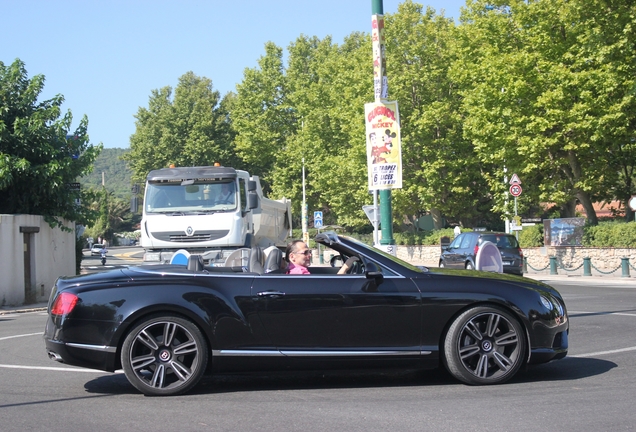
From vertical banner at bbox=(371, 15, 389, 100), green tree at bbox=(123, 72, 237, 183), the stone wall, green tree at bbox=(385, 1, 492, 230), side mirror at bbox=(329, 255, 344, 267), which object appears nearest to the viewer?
side mirror at bbox=(329, 255, 344, 267)

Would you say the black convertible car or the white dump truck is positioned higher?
the white dump truck

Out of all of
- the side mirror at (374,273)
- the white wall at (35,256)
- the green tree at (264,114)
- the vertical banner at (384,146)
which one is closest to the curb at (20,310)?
the white wall at (35,256)

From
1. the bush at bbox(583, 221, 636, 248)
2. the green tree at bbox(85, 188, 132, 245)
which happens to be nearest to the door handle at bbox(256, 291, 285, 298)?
the bush at bbox(583, 221, 636, 248)

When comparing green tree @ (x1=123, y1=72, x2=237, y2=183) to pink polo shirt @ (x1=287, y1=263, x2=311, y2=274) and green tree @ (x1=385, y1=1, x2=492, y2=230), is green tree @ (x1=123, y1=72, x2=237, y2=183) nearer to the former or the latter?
green tree @ (x1=385, y1=1, x2=492, y2=230)

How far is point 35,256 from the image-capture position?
2114 centimetres

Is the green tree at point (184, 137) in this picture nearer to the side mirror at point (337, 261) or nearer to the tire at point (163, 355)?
the side mirror at point (337, 261)

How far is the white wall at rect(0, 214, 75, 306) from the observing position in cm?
1997

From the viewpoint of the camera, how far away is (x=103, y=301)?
6.90 meters

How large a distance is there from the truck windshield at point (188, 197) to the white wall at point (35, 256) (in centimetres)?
493

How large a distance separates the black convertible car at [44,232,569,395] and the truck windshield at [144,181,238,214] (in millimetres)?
10077

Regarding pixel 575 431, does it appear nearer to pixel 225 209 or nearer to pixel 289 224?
pixel 225 209

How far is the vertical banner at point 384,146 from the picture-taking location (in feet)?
46.2

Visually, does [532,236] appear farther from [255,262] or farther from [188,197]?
[255,262]

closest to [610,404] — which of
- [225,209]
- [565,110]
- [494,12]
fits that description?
[225,209]
